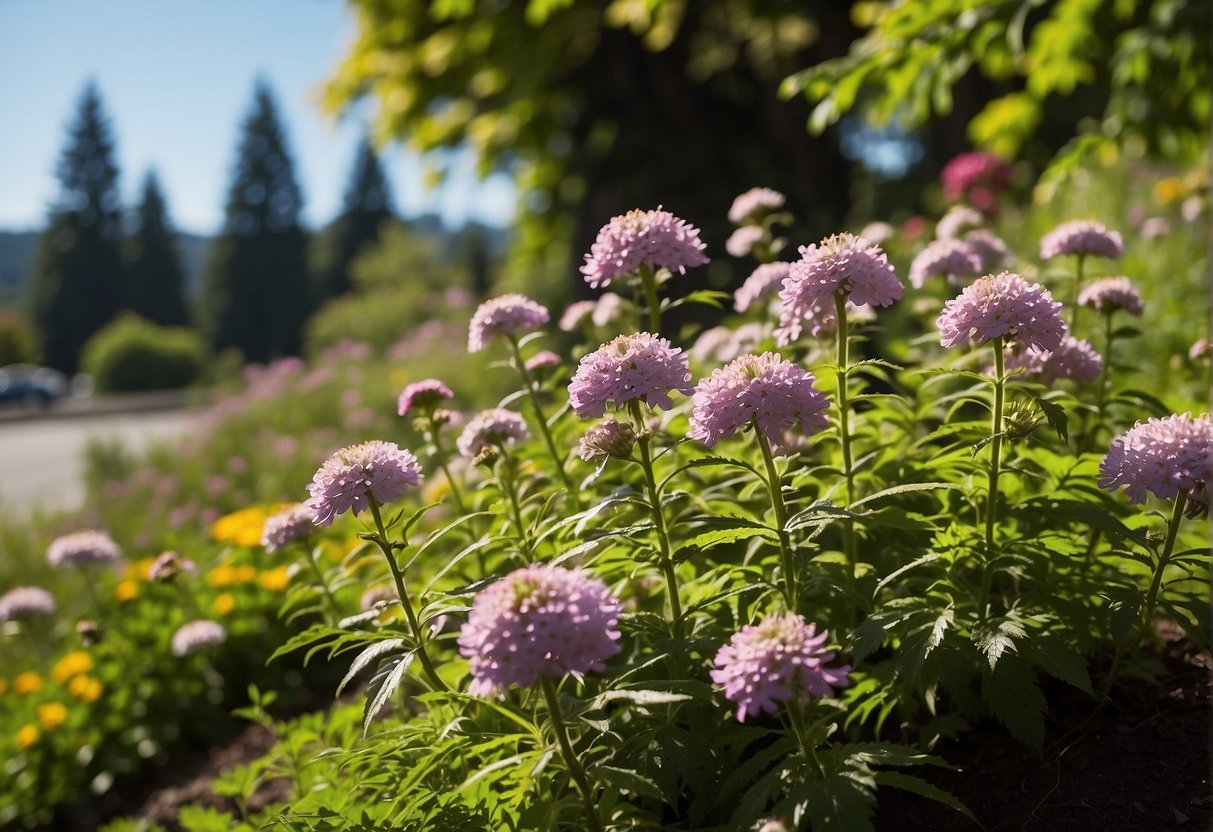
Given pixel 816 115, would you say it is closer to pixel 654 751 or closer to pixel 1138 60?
pixel 1138 60

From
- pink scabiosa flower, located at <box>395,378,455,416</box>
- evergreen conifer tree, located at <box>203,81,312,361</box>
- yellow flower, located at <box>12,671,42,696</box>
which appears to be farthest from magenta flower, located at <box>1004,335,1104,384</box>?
evergreen conifer tree, located at <box>203,81,312,361</box>

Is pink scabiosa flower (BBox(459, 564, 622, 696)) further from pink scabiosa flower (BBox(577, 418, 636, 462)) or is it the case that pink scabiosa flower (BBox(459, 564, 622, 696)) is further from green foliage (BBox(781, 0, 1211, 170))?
green foliage (BBox(781, 0, 1211, 170))

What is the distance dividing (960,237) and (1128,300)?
110cm

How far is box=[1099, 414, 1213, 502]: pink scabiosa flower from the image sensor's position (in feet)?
5.75

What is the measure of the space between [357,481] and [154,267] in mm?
62651

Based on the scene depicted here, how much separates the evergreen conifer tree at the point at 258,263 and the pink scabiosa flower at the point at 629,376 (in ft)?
187

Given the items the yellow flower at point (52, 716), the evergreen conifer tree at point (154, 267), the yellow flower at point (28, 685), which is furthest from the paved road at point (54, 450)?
the evergreen conifer tree at point (154, 267)

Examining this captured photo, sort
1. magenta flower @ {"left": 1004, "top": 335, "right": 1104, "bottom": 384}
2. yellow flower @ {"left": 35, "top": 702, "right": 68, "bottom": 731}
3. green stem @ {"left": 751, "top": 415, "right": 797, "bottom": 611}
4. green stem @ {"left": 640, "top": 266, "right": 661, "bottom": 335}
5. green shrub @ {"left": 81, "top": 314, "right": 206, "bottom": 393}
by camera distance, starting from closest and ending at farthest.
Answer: green stem @ {"left": 751, "top": 415, "right": 797, "bottom": 611}, green stem @ {"left": 640, "top": 266, "right": 661, "bottom": 335}, magenta flower @ {"left": 1004, "top": 335, "right": 1104, "bottom": 384}, yellow flower @ {"left": 35, "top": 702, "right": 68, "bottom": 731}, green shrub @ {"left": 81, "top": 314, "right": 206, "bottom": 393}

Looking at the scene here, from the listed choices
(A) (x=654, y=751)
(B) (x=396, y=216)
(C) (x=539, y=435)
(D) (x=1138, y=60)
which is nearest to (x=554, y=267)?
(D) (x=1138, y=60)

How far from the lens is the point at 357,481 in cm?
192

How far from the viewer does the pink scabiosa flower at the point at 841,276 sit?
1.93 meters

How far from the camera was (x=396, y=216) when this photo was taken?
65.4 m

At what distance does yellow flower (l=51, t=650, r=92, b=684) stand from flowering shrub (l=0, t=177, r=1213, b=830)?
2160 millimetres

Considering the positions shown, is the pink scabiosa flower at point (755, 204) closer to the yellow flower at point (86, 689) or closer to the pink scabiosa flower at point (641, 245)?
the pink scabiosa flower at point (641, 245)
